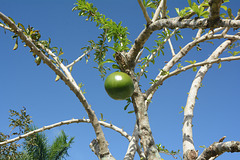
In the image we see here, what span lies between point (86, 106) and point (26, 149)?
23.9 ft

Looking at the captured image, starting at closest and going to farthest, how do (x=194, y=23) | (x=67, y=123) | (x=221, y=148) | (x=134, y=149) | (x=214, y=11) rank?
1. (x=214, y=11)
2. (x=194, y=23)
3. (x=221, y=148)
4. (x=134, y=149)
5. (x=67, y=123)

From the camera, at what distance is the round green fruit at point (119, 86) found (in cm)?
226

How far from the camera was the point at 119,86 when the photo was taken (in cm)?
225

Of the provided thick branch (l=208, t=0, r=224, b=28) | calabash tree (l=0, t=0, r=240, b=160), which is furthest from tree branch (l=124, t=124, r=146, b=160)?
thick branch (l=208, t=0, r=224, b=28)

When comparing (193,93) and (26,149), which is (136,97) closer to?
(193,93)

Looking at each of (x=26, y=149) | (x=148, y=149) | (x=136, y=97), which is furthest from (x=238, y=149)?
(x=26, y=149)

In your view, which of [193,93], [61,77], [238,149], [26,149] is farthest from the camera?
[26,149]

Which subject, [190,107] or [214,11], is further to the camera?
[190,107]

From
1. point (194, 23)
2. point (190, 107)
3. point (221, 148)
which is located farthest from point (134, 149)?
point (194, 23)

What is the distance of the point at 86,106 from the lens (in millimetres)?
2422

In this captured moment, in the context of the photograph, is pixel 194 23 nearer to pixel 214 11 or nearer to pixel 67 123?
pixel 214 11

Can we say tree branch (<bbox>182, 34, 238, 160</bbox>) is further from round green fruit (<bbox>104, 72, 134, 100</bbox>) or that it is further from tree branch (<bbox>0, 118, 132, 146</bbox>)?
round green fruit (<bbox>104, 72, 134, 100</bbox>)

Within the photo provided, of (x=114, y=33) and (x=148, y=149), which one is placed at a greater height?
(x=114, y=33)

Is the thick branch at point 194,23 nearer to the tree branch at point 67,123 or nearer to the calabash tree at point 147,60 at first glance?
the calabash tree at point 147,60
